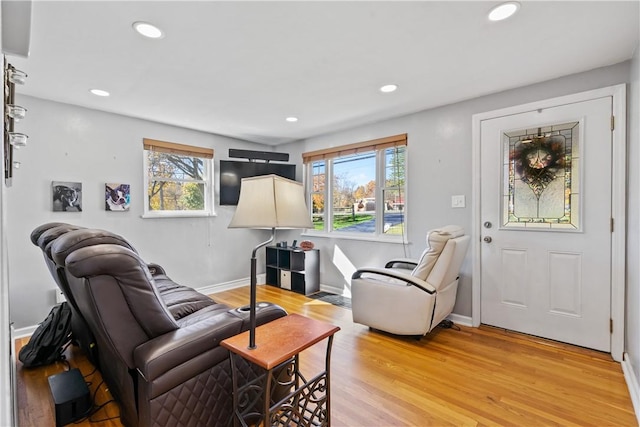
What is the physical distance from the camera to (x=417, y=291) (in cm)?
261

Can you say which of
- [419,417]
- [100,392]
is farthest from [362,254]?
[100,392]

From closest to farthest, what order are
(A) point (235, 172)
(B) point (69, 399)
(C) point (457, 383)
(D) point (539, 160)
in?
(B) point (69, 399), (C) point (457, 383), (D) point (539, 160), (A) point (235, 172)

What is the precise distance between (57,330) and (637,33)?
4.60 metres

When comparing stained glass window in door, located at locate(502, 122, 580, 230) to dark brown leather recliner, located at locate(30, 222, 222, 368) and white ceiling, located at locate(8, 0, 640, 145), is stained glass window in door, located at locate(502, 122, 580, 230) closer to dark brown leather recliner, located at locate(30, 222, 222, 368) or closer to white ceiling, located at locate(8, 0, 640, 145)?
white ceiling, located at locate(8, 0, 640, 145)

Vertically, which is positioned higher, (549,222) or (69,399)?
(549,222)

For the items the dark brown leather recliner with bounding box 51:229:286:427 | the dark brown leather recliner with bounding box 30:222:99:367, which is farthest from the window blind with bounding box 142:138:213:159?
the dark brown leather recliner with bounding box 51:229:286:427

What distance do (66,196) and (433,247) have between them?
3.62 m

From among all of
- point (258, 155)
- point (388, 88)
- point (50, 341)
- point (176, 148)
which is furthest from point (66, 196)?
point (388, 88)

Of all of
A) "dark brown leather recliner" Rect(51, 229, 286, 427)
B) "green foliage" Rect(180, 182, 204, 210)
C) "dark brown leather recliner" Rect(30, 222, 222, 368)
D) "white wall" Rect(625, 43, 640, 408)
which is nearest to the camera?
"dark brown leather recliner" Rect(51, 229, 286, 427)

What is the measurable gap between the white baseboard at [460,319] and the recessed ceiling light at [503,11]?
102 inches

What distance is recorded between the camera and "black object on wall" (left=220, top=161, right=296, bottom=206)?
4.38 metres

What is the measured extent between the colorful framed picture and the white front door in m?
3.87

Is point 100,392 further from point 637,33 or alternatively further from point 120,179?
point 637,33

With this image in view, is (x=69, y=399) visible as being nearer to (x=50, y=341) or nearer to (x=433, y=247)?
(x=50, y=341)
